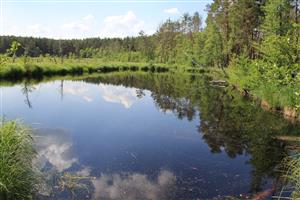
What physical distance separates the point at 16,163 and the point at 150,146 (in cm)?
776

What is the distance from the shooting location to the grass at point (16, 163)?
6.69 meters

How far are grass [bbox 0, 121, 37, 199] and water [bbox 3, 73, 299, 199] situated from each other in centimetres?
122

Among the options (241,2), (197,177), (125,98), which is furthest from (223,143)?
(241,2)

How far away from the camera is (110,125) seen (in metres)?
18.0

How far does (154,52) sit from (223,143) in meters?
82.6

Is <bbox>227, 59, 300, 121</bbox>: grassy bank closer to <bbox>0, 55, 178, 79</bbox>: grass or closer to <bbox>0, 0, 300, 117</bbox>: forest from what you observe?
<bbox>0, 0, 300, 117</bbox>: forest

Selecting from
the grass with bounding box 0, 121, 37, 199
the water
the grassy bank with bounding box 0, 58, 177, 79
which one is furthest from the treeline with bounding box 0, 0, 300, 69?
the grass with bounding box 0, 121, 37, 199

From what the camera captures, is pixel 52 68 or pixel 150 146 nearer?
pixel 150 146

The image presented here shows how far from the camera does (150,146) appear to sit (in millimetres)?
14242

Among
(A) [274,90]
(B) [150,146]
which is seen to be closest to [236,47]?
(A) [274,90]

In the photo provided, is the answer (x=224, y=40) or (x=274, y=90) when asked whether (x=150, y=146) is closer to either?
(x=274, y=90)

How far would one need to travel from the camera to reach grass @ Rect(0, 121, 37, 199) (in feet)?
21.9

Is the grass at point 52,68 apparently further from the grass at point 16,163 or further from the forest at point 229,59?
the grass at point 16,163

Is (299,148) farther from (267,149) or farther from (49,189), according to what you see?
(49,189)
